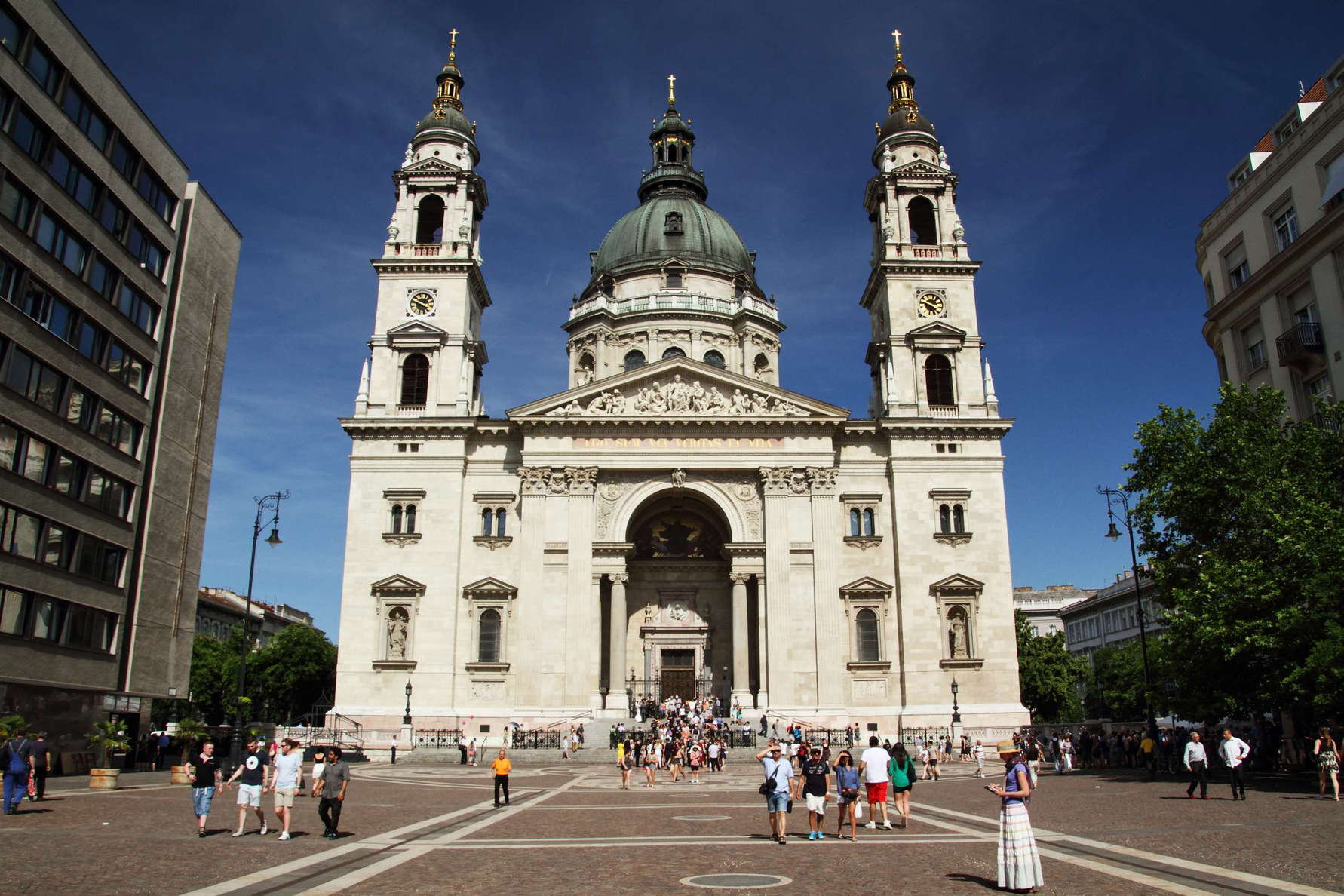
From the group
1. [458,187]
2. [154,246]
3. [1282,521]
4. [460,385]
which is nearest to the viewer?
[1282,521]

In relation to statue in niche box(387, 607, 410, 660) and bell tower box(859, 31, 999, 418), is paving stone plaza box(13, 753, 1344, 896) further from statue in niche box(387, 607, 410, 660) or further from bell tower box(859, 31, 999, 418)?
bell tower box(859, 31, 999, 418)

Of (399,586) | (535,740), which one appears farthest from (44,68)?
(535,740)

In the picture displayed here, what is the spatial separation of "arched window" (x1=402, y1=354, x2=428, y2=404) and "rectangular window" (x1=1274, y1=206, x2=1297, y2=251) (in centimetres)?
3746

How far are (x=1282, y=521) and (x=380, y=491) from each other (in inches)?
1493

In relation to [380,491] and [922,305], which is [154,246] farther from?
[922,305]

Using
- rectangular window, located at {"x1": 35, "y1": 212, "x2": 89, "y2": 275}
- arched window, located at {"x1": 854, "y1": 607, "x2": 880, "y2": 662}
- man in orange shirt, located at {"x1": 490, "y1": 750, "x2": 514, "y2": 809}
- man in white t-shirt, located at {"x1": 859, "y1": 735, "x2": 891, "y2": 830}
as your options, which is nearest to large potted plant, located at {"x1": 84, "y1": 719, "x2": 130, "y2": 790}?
man in orange shirt, located at {"x1": 490, "y1": 750, "x2": 514, "y2": 809}

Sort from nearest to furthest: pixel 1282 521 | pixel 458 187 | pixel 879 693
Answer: pixel 1282 521 → pixel 879 693 → pixel 458 187

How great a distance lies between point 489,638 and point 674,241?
31.6m

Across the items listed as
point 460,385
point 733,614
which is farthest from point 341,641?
point 733,614

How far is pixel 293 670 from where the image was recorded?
75500 mm

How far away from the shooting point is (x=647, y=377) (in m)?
50.6

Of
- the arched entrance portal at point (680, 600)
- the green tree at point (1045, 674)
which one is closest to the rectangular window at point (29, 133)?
the arched entrance portal at point (680, 600)

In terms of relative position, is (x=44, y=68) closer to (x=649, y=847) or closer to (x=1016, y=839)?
(x=649, y=847)

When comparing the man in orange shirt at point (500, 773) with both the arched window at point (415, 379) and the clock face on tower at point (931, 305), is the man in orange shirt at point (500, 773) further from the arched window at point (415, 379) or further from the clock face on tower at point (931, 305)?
the clock face on tower at point (931, 305)
